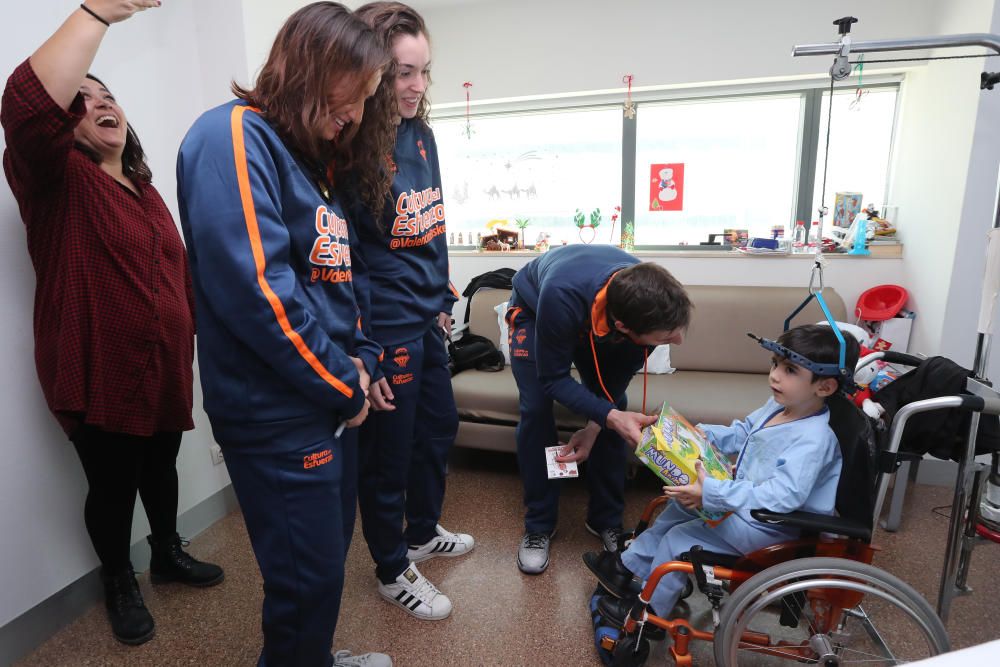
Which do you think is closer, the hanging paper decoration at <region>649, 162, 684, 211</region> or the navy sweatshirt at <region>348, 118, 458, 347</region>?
the navy sweatshirt at <region>348, 118, 458, 347</region>

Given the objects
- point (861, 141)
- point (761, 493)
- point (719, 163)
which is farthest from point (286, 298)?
point (861, 141)

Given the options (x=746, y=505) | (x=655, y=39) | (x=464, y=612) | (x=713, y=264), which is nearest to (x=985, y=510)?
(x=746, y=505)

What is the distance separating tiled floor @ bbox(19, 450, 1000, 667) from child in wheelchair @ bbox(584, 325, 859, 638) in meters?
0.31

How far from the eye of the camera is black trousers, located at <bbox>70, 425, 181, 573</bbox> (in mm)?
1570

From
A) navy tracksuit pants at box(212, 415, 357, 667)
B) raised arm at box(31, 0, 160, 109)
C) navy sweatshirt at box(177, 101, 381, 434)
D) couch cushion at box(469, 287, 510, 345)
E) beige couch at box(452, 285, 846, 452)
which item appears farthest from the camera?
couch cushion at box(469, 287, 510, 345)

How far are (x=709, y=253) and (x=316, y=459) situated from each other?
2.65 meters

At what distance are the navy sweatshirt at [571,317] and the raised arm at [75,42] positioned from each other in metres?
1.17

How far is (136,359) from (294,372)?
2.89 ft

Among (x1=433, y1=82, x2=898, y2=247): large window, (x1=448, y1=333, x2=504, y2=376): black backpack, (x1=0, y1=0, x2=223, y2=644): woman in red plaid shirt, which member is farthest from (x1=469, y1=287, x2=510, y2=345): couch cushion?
(x1=0, y1=0, x2=223, y2=644): woman in red plaid shirt

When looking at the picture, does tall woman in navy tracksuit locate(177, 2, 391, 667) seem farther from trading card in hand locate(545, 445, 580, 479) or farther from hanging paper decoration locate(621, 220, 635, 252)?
hanging paper decoration locate(621, 220, 635, 252)

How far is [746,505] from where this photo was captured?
1.32 meters

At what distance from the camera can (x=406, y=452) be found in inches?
64.7

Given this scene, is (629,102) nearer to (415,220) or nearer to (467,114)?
(467,114)

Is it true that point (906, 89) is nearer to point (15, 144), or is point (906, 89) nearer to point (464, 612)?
point (464, 612)
